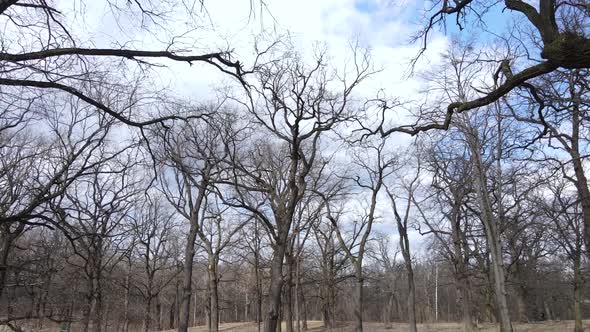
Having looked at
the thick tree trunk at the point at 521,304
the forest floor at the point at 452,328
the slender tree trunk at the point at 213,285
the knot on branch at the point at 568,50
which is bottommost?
the forest floor at the point at 452,328

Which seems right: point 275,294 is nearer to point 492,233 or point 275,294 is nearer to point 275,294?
point 275,294

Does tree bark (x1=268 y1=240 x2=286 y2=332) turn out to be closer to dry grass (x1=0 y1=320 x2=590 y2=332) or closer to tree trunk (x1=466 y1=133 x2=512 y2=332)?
tree trunk (x1=466 y1=133 x2=512 y2=332)

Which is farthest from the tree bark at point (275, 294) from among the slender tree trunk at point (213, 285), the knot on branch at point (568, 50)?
the slender tree trunk at point (213, 285)

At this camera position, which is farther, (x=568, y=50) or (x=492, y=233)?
(x=492, y=233)

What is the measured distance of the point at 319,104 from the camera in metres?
13.6

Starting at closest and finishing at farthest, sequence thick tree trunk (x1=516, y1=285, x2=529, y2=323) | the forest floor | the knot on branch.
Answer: the knot on branch
the forest floor
thick tree trunk (x1=516, y1=285, x2=529, y2=323)

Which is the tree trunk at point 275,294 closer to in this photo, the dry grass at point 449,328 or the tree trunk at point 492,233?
the tree trunk at point 492,233

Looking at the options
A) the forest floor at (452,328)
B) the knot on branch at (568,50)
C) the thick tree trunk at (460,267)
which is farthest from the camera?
the thick tree trunk at (460,267)

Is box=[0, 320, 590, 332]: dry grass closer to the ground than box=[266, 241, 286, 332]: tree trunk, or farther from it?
closer to the ground

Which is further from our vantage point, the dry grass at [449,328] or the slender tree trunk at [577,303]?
the dry grass at [449,328]

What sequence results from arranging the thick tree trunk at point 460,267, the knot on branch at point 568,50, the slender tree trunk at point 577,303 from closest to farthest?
the knot on branch at point 568,50 < the slender tree trunk at point 577,303 < the thick tree trunk at point 460,267

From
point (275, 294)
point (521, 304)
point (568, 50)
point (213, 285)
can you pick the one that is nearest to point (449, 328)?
point (521, 304)

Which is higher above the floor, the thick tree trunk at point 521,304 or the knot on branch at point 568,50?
the knot on branch at point 568,50

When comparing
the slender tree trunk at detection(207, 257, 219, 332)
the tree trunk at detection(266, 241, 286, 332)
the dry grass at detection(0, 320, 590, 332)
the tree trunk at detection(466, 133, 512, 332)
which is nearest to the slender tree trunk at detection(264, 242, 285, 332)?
the tree trunk at detection(266, 241, 286, 332)
